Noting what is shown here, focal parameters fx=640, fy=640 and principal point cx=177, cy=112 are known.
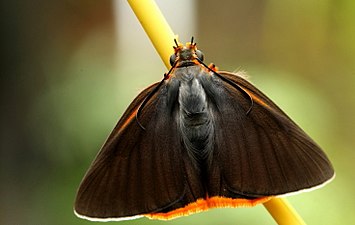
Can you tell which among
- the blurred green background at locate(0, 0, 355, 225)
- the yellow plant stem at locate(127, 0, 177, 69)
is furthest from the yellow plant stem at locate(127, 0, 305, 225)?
the blurred green background at locate(0, 0, 355, 225)

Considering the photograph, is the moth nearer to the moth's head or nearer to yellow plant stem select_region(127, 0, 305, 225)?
the moth's head

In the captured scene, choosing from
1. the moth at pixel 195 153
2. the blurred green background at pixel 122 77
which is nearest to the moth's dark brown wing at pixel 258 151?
the moth at pixel 195 153

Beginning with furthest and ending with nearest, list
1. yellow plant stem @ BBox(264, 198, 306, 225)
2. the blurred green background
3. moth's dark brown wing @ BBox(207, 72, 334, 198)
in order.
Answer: the blurred green background → moth's dark brown wing @ BBox(207, 72, 334, 198) → yellow plant stem @ BBox(264, 198, 306, 225)

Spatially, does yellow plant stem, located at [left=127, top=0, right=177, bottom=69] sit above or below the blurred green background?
above

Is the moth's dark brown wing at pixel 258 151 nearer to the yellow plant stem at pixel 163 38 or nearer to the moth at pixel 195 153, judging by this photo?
the moth at pixel 195 153

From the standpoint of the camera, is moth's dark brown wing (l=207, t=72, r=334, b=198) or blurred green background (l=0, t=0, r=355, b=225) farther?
blurred green background (l=0, t=0, r=355, b=225)

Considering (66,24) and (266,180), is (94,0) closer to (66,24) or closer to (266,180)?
(66,24)
